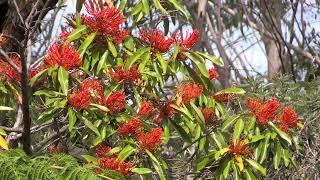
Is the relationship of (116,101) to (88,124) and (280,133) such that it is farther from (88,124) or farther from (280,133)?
(280,133)

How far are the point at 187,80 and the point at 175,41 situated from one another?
0.47 metres

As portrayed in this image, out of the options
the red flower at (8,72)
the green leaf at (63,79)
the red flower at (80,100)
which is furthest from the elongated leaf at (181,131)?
the red flower at (8,72)

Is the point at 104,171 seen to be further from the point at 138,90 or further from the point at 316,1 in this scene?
the point at 316,1

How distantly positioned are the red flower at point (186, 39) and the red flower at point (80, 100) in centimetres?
66

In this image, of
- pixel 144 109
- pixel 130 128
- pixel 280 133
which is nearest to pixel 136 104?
pixel 144 109

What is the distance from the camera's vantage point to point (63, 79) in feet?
11.6

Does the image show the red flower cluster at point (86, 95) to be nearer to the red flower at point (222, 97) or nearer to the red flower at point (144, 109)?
the red flower at point (144, 109)

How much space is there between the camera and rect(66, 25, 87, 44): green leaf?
3790 millimetres

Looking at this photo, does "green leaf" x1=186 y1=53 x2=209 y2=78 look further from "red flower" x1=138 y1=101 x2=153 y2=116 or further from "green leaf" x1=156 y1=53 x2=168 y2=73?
"red flower" x1=138 y1=101 x2=153 y2=116

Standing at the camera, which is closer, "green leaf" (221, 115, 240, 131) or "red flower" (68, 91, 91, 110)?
"red flower" (68, 91, 91, 110)

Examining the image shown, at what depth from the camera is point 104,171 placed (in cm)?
334

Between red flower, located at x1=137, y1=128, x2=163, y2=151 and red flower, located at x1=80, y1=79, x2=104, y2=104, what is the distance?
29cm

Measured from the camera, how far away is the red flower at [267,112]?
4.12 m

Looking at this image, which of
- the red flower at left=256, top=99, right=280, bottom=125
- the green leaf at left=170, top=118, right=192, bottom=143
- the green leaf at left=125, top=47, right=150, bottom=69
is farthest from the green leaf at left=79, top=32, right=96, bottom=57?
the red flower at left=256, top=99, right=280, bottom=125
